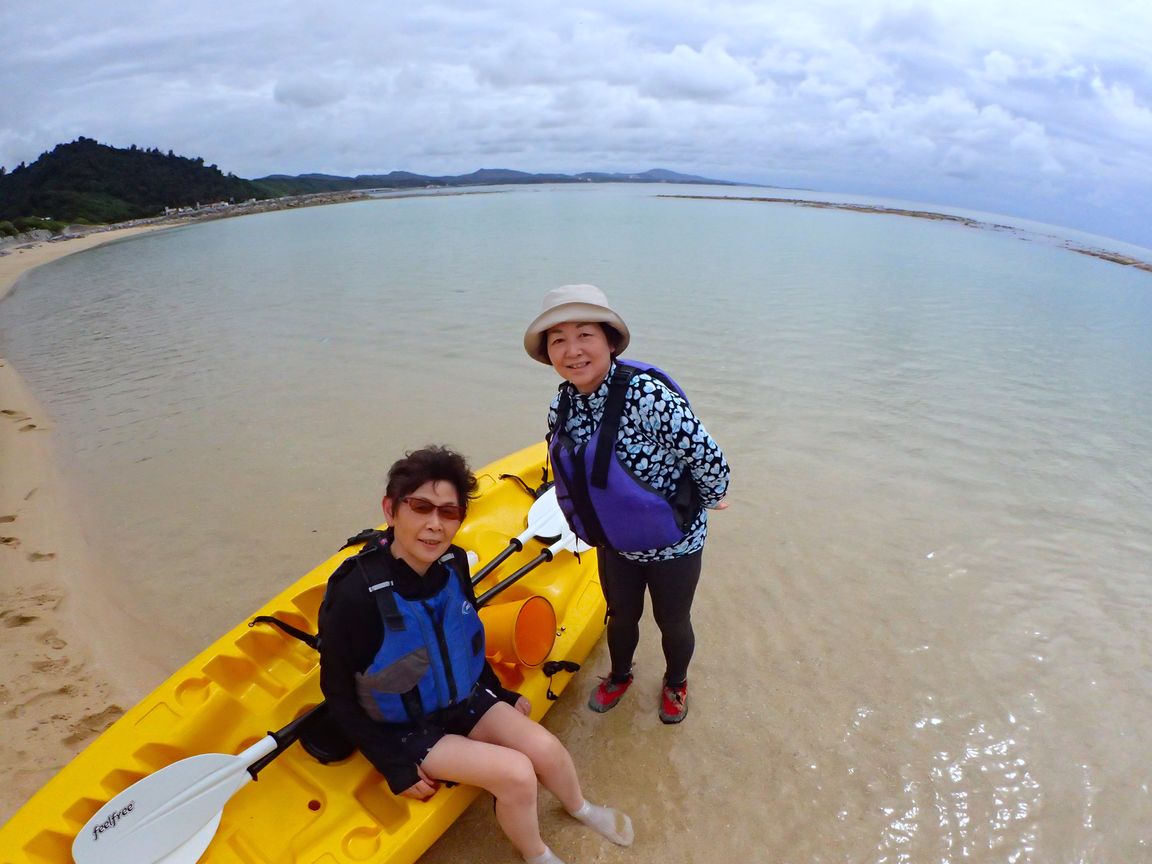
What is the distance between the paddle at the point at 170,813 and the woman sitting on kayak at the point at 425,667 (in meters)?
0.45

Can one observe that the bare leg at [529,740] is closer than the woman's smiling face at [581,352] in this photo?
No

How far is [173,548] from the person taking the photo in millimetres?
4449

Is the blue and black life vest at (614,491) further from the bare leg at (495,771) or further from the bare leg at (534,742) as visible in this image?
the bare leg at (495,771)

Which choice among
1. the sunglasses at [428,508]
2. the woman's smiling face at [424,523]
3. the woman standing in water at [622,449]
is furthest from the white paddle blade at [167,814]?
the woman standing in water at [622,449]

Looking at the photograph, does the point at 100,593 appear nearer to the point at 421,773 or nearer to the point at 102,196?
the point at 421,773

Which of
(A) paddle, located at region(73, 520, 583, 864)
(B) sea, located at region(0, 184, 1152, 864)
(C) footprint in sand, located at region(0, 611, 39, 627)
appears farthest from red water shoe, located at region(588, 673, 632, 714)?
(C) footprint in sand, located at region(0, 611, 39, 627)

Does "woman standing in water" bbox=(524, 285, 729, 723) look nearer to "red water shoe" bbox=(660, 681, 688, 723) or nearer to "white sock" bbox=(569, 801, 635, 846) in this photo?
"red water shoe" bbox=(660, 681, 688, 723)

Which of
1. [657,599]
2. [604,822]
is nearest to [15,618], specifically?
[604,822]

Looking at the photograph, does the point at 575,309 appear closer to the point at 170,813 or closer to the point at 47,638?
the point at 170,813

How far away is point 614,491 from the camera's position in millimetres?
2158

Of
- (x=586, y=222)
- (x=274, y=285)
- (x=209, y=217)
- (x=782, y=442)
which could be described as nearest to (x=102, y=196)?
(x=209, y=217)

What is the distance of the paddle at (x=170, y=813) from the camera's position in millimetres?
1995

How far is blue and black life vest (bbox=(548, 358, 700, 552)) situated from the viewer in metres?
2.11

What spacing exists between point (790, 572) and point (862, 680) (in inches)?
36.9
